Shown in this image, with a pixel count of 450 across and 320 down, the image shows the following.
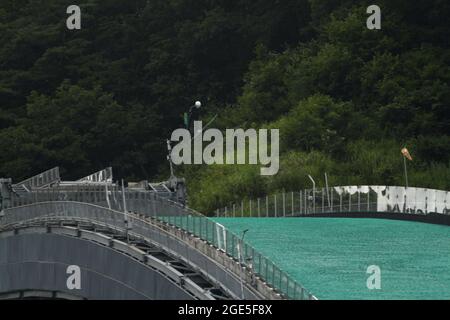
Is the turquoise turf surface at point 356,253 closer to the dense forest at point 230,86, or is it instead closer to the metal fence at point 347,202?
the metal fence at point 347,202

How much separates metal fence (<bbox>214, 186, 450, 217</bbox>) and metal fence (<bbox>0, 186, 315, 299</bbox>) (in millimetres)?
14116

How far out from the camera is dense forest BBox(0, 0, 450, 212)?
84.1 m

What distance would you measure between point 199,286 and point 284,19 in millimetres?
60807

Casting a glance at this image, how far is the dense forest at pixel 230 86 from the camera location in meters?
84.1

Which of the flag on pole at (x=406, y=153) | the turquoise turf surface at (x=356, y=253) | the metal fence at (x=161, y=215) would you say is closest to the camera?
the metal fence at (x=161, y=215)

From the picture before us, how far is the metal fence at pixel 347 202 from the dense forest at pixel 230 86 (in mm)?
4560

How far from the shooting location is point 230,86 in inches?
3930

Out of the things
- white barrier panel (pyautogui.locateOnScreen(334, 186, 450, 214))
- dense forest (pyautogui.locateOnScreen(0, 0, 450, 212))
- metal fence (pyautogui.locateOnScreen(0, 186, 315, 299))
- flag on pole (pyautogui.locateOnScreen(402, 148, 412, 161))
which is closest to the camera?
metal fence (pyautogui.locateOnScreen(0, 186, 315, 299))

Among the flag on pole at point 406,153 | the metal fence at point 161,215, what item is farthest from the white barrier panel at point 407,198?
the metal fence at point 161,215

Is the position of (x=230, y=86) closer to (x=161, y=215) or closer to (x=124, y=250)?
(x=161, y=215)

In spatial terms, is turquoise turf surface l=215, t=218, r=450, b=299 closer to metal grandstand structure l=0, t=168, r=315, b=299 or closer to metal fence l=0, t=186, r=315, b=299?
metal fence l=0, t=186, r=315, b=299

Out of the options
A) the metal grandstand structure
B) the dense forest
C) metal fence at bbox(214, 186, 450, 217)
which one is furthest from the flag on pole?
the metal grandstand structure

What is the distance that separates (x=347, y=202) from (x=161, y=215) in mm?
27714

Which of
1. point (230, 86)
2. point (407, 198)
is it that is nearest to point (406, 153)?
point (407, 198)
